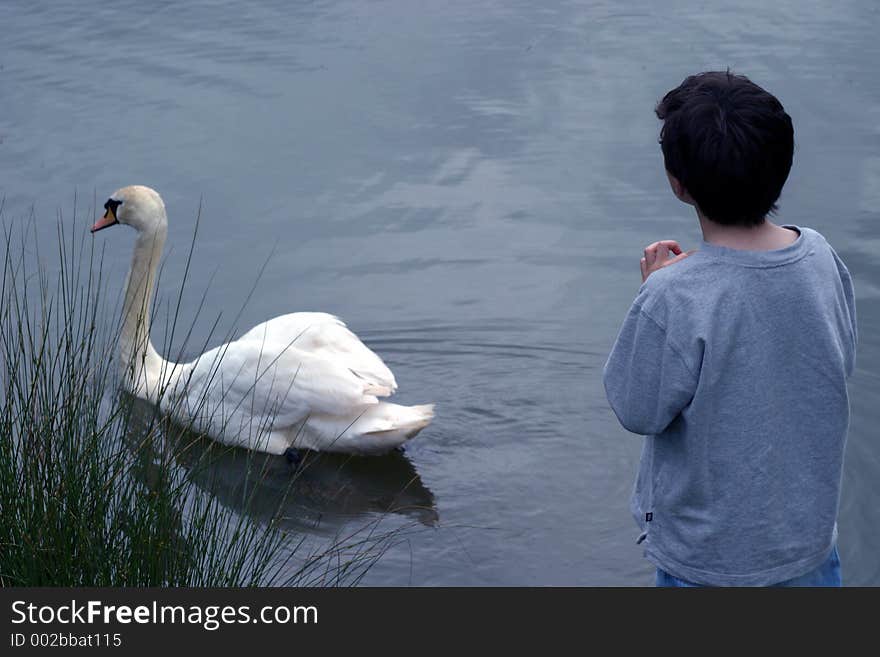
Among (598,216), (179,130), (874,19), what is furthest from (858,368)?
(874,19)

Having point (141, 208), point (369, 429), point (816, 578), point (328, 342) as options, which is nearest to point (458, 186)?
Result: point (141, 208)

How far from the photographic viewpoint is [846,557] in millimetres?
5145

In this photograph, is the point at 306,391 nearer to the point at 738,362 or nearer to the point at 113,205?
the point at 113,205

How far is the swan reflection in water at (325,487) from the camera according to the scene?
5.84 metres

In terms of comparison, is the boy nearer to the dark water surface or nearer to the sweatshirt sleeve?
the sweatshirt sleeve

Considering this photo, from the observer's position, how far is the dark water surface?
234 inches

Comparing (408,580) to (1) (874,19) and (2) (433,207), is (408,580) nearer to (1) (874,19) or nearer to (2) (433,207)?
(2) (433,207)

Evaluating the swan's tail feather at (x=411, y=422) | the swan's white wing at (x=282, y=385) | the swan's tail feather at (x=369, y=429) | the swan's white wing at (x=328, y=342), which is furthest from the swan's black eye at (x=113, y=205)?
the swan's tail feather at (x=411, y=422)

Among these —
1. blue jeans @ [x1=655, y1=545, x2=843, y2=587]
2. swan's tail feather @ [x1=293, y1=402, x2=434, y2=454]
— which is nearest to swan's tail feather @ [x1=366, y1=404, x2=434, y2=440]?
swan's tail feather @ [x1=293, y1=402, x2=434, y2=454]

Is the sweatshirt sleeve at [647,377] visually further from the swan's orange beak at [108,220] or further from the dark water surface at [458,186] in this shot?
the swan's orange beak at [108,220]

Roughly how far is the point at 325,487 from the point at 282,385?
1.79 feet

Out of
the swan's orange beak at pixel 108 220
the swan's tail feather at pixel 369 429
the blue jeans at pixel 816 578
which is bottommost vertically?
the swan's tail feather at pixel 369 429

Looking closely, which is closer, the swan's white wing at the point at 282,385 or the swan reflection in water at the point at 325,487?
the swan reflection in water at the point at 325,487

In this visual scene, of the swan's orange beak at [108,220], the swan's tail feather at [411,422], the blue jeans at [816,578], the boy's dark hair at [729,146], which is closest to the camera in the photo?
the boy's dark hair at [729,146]
